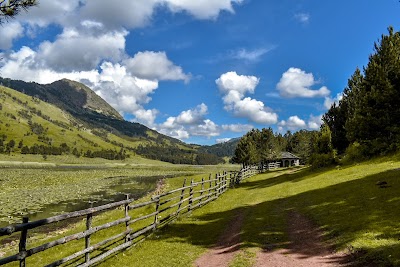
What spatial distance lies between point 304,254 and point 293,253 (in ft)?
1.34

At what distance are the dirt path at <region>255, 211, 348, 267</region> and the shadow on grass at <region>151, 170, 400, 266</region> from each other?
0.42 ft

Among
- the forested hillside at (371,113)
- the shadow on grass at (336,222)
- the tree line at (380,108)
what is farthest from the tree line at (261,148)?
the shadow on grass at (336,222)

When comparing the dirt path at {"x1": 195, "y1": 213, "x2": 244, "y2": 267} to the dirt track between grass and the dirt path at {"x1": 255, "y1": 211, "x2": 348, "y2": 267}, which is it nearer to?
the dirt track between grass

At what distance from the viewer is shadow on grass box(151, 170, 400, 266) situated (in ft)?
40.7

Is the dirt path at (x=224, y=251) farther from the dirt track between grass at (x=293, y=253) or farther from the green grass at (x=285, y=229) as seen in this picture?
the green grass at (x=285, y=229)

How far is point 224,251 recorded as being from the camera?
14.1 metres

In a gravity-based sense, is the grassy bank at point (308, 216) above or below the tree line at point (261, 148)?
below

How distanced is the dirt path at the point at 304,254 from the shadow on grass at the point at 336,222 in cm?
13

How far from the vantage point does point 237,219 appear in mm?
21141

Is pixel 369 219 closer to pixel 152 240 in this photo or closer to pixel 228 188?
pixel 152 240

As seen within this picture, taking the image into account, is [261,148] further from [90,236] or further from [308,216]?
[90,236]

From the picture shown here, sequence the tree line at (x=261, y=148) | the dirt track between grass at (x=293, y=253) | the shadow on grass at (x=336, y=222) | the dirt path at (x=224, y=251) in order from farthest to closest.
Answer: the tree line at (x=261, y=148) < the dirt path at (x=224, y=251) < the shadow on grass at (x=336, y=222) < the dirt track between grass at (x=293, y=253)

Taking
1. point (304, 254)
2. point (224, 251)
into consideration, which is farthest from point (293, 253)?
point (224, 251)

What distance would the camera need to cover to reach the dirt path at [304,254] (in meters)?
11.7
